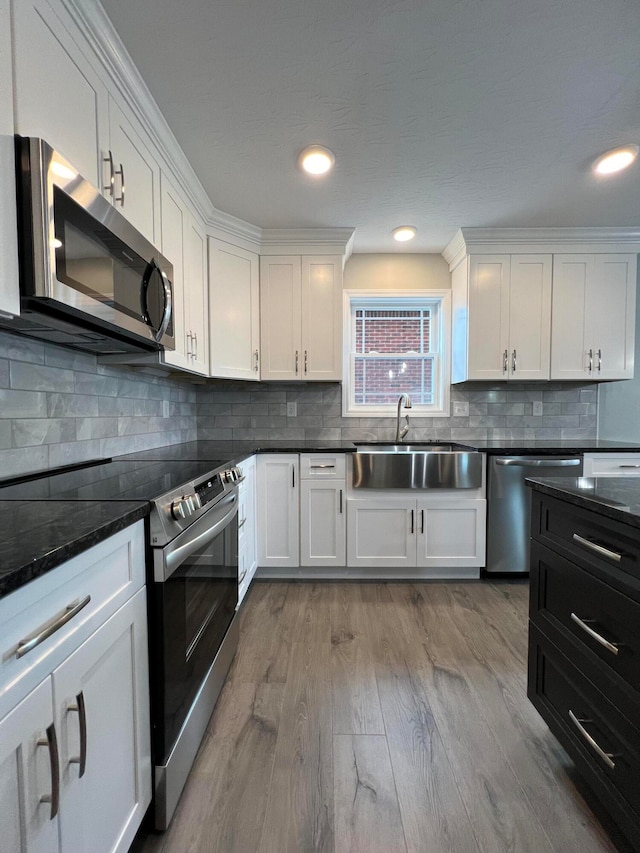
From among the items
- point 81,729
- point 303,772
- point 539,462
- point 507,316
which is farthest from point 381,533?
point 81,729

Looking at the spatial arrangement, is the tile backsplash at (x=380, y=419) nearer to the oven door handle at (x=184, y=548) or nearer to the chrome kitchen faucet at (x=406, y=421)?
the chrome kitchen faucet at (x=406, y=421)

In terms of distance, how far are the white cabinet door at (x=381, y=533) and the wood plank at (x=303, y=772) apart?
95cm

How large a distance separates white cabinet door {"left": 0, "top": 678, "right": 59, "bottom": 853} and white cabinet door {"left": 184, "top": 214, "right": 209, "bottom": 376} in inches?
71.3

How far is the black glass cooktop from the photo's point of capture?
108 cm

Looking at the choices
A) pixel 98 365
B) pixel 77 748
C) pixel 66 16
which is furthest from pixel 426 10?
pixel 77 748

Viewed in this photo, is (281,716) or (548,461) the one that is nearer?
(281,716)

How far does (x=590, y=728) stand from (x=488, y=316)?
2.51 metres

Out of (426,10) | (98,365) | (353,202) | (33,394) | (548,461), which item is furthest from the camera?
(548,461)

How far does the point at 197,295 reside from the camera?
2.40 metres

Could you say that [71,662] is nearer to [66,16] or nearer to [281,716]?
[281,716]

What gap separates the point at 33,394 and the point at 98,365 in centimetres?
44

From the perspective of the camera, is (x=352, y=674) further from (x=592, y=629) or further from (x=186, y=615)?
(x=592, y=629)

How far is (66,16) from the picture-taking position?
1.11 metres

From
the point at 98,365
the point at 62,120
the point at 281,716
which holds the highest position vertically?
the point at 62,120
